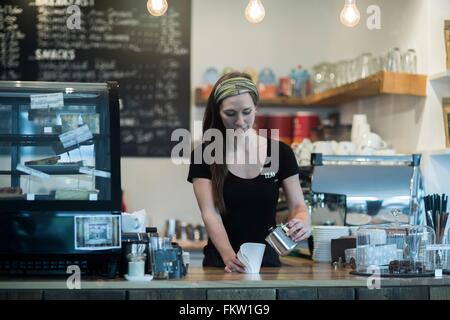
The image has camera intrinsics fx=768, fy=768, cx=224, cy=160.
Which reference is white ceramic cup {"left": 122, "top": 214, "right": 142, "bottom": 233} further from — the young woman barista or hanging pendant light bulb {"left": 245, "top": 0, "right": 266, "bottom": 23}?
hanging pendant light bulb {"left": 245, "top": 0, "right": 266, "bottom": 23}

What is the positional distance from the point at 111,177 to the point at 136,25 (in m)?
3.01

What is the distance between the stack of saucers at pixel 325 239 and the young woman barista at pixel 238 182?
347 millimetres

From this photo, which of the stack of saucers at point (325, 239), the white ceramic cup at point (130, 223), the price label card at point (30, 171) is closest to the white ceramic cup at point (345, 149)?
the stack of saucers at point (325, 239)

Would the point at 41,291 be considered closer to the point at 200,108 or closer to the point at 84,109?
the point at 84,109

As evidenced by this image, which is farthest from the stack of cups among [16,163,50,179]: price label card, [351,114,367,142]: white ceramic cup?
[16,163,50,179]: price label card

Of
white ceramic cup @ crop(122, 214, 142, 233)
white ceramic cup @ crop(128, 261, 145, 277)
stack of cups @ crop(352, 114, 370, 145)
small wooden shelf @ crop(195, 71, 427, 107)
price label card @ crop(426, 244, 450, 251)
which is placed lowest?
white ceramic cup @ crop(128, 261, 145, 277)

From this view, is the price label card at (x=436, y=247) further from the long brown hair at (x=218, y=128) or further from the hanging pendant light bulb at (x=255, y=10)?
the hanging pendant light bulb at (x=255, y=10)

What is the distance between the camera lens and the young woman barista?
284 centimetres

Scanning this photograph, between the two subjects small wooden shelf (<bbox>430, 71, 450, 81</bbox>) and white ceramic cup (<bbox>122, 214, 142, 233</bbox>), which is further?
small wooden shelf (<bbox>430, 71, 450, 81</bbox>)

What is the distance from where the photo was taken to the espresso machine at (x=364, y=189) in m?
3.88

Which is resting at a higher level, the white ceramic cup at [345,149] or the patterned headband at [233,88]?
the patterned headband at [233,88]

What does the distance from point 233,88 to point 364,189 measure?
1389 millimetres
